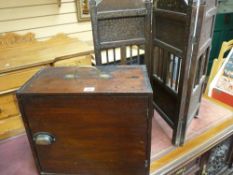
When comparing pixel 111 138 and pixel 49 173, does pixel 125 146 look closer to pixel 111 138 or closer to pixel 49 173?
pixel 111 138

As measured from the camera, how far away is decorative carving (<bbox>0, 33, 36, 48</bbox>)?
1.53 meters

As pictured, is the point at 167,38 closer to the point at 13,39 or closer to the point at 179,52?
the point at 179,52

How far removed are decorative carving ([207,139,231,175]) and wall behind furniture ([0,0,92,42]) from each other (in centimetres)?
140

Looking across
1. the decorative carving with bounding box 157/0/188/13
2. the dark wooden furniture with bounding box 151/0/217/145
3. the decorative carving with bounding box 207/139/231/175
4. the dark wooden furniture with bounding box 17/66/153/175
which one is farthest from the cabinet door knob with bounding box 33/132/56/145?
the decorative carving with bounding box 207/139/231/175

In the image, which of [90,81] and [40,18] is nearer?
[90,81]

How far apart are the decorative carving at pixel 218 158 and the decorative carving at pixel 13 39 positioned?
58.2 inches

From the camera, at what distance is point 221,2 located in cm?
196

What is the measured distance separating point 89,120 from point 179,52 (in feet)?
1.36

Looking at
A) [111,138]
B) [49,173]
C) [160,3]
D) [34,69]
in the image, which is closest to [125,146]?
[111,138]

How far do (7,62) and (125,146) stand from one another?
102 centimetres

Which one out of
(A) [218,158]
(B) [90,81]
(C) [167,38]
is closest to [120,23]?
(C) [167,38]

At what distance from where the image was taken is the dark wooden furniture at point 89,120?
2.05ft

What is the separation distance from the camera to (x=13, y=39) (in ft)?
5.14

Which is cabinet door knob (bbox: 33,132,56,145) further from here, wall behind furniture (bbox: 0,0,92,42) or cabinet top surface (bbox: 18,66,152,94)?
wall behind furniture (bbox: 0,0,92,42)
